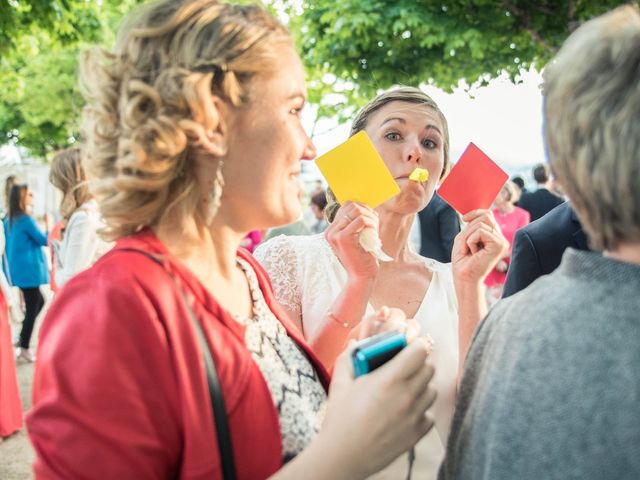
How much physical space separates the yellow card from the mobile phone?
803 mm

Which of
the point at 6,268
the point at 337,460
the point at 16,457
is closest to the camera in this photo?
the point at 337,460

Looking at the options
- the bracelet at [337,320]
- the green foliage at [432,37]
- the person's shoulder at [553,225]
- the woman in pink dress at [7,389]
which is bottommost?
the woman in pink dress at [7,389]

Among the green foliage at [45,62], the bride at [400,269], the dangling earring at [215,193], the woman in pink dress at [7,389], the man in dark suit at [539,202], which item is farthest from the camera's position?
the green foliage at [45,62]

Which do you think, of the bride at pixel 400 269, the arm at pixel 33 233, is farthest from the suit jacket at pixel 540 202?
the arm at pixel 33 233

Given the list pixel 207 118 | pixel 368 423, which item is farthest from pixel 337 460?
pixel 207 118

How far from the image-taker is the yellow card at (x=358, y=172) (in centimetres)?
178

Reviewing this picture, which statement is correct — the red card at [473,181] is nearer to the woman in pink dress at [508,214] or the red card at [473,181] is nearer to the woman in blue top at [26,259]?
the woman in pink dress at [508,214]

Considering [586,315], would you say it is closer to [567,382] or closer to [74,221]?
[567,382]

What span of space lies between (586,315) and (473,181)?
3.57ft

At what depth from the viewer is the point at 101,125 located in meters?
1.20

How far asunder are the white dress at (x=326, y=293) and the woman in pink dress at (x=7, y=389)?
131 inches

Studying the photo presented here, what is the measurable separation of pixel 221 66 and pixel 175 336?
540 millimetres

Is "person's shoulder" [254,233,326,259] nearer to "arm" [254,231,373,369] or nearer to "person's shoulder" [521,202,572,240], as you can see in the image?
"arm" [254,231,373,369]

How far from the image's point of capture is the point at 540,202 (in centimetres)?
713
